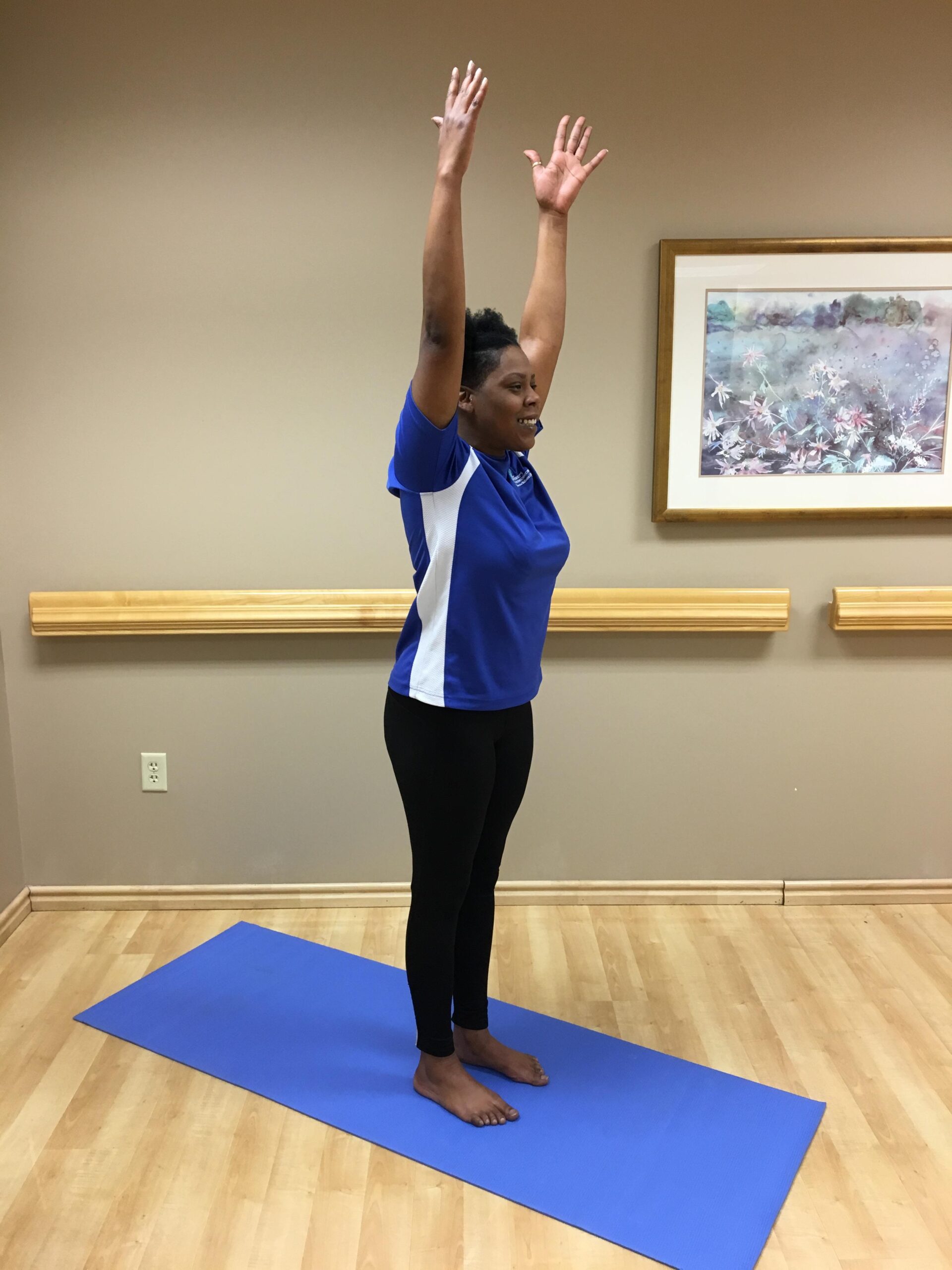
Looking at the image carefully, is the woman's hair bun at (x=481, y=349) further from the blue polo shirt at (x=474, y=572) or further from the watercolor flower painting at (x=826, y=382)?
the watercolor flower painting at (x=826, y=382)

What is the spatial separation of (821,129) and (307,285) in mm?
1342

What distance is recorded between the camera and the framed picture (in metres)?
2.35

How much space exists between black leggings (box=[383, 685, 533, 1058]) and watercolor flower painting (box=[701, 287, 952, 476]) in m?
1.13

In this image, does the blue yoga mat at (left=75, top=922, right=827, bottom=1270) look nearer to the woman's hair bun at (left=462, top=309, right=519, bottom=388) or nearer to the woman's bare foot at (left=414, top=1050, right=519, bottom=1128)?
the woman's bare foot at (left=414, top=1050, right=519, bottom=1128)

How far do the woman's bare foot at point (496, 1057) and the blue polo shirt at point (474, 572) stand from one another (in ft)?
2.41

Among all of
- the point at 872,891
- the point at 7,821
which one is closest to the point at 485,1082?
the point at 872,891

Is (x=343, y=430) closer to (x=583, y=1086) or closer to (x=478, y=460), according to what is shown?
(x=478, y=460)

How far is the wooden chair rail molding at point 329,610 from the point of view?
246cm

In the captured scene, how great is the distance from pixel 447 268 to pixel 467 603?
20.6 inches

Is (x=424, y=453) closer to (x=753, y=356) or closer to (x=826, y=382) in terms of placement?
(x=753, y=356)

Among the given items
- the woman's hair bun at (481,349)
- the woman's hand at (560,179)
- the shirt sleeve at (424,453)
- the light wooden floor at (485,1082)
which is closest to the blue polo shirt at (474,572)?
the shirt sleeve at (424,453)

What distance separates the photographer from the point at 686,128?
7.59 ft

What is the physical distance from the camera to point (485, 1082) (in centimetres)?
185

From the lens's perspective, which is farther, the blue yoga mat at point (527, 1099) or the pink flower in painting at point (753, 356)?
the pink flower in painting at point (753, 356)
